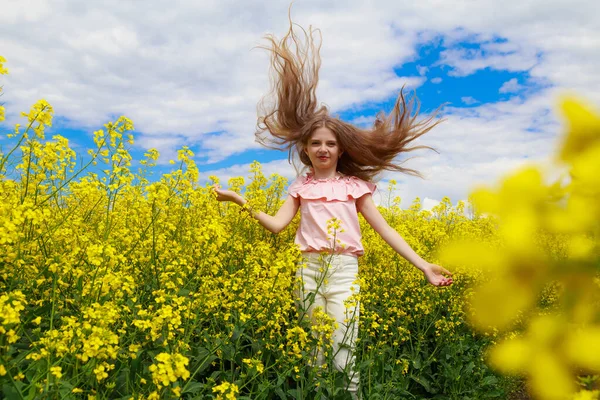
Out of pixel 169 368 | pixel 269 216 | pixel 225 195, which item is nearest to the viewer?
pixel 169 368

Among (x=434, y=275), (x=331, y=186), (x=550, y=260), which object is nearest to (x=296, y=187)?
(x=331, y=186)

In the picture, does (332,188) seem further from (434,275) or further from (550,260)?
(550,260)

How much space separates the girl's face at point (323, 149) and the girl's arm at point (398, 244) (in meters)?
0.35

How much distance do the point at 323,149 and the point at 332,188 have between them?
0.99ft

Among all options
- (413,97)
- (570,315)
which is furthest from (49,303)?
(413,97)

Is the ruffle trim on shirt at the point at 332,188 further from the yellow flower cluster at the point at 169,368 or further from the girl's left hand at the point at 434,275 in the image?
the yellow flower cluster at the point at 169,368

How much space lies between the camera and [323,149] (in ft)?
12.2

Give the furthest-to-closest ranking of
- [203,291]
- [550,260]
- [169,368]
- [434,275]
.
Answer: [434,275] → [203,291] → [169,368] → [550,260]

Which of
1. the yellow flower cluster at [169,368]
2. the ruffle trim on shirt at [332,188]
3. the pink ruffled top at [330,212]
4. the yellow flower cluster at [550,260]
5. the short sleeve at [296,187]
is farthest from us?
the short sleeve at [296,187]

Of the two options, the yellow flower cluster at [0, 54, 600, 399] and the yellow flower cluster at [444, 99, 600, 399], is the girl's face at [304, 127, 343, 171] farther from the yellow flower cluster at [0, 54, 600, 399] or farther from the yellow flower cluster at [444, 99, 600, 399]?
the yellow flower cluster at [444, 99, 600, 399]

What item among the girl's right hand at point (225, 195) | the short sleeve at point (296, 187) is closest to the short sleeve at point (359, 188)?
the short sleeve at point (296, 187)

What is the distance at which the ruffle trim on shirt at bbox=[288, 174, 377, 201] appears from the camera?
357 cm

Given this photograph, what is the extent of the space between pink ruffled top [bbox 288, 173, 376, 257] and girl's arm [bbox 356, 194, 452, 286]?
93 mm

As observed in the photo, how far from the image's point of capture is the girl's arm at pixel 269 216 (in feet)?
11.4
